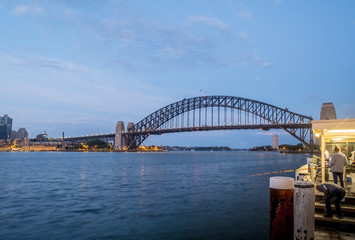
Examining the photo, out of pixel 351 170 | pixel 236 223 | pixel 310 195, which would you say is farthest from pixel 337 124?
pixel 351 170

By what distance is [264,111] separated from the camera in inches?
3760

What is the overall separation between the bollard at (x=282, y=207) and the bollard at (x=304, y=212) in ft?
0.50

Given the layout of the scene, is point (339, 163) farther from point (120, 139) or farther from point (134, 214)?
point (120, 139)

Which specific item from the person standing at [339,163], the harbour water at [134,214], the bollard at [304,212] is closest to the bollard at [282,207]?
the bollard at [304,212]

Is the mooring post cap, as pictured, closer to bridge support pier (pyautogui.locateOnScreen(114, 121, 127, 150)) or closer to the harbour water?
the harbour water

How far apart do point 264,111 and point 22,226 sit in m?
92.7

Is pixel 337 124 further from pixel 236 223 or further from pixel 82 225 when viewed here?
pixel 82 225

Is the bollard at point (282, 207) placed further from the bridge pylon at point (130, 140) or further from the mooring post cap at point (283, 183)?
the bridge pylon at point (130, 140)

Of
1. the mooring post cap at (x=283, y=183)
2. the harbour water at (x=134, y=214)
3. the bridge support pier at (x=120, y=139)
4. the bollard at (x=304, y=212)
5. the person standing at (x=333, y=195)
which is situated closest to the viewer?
the bollard at (x=304, y=212)

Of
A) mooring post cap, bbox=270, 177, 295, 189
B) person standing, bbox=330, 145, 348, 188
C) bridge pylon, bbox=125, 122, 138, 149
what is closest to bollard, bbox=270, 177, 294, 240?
mooring post cap, bbox=270, 177, 295, 189

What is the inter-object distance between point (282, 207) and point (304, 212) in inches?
14.4

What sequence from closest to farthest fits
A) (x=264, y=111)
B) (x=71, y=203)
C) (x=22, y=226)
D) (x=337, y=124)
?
(x=337, y=124)
(x=22, y=226)
(x=71, y=203)
(x=264, y=111)

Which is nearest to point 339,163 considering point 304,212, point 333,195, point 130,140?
point 333,195

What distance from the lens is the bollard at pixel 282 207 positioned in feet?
17.1
